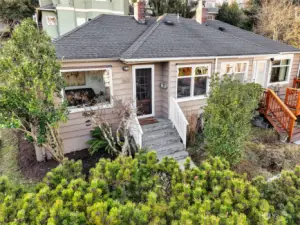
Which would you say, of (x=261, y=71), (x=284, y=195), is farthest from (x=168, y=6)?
(x=284, y=195)

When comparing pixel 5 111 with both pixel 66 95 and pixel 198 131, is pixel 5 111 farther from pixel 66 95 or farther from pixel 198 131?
pixel 198 131

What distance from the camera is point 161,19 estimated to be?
983cm

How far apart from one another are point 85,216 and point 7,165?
5.99 metres

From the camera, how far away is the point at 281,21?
17828 millimetres

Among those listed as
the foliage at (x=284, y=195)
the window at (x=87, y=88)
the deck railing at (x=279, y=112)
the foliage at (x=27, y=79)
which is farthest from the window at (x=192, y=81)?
the foliage at (x=284, y=195)

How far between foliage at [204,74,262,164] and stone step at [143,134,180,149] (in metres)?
1.67

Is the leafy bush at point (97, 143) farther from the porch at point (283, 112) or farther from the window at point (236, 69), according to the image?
the porch at point (283, 112)

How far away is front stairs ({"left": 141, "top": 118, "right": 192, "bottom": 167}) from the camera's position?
21.7 ft

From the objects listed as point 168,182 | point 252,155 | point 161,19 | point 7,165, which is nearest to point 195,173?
point 168,182

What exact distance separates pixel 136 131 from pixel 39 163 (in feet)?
11.2

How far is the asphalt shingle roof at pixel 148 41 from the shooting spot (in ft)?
22.7

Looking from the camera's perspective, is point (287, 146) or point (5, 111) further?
point (287, 146)

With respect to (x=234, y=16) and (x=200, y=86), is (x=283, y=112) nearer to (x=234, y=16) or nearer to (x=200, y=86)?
(x=200, y=86)

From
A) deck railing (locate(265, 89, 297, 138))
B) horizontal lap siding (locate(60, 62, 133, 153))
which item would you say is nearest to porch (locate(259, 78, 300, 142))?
deck railing (locate(265, 89, 297, 138))
